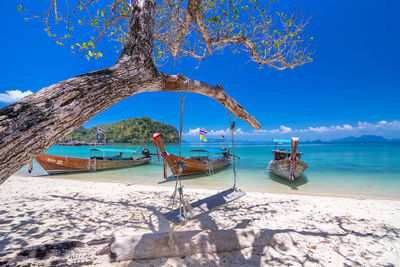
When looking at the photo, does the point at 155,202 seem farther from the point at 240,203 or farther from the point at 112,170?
the point at 112,170

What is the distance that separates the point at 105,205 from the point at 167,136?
9226 centimetres

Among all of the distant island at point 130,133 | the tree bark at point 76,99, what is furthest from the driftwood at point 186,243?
the distant island at point 130,133

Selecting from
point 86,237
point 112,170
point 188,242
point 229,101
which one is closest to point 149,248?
point 188,242

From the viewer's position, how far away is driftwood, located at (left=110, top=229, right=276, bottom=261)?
2385 millimetres

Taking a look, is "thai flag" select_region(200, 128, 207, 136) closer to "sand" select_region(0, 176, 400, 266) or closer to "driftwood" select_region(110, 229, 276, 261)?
"sand" select_region(0, 176, 400, 266)

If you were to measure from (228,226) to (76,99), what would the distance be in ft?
11.8

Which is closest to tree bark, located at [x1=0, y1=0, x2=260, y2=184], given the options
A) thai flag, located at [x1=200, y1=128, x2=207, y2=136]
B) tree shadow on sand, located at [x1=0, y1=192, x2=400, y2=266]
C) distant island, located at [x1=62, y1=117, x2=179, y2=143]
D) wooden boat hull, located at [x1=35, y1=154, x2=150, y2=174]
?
tree shadow on sand, located at [x1=0, y1=192, x2=400, y2=266]

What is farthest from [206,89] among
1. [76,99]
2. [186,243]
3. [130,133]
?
[130,133]

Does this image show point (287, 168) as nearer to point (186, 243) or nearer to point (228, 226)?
point (228, 226)

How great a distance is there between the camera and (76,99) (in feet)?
4.86

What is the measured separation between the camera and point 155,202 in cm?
542

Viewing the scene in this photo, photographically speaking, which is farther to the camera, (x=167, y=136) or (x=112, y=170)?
(x=167, y=136)

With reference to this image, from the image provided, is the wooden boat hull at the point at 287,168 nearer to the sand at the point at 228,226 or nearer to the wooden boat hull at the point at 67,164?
the sand at the point at 228,226

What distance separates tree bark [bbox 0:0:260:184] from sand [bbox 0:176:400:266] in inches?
76.2
